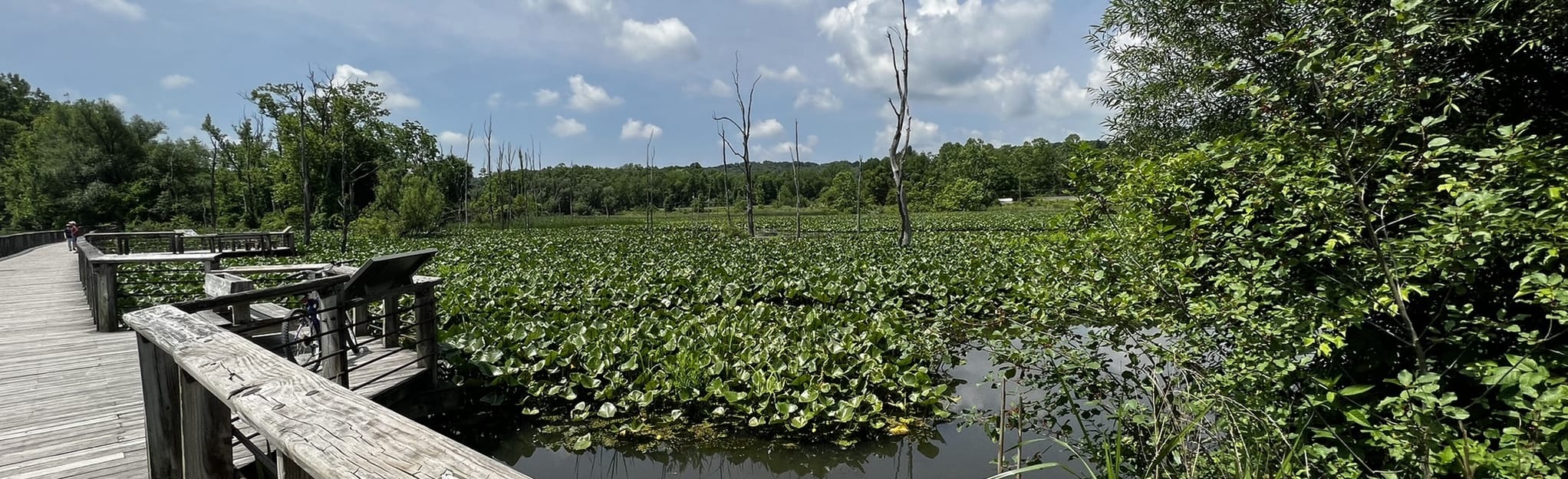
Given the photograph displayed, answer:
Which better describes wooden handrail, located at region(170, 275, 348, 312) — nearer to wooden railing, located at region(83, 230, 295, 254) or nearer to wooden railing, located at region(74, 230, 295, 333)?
wooden railing, located at region(74, 230, 295, 333)

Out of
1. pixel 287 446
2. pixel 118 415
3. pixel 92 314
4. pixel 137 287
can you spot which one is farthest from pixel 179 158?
pixel 287 446

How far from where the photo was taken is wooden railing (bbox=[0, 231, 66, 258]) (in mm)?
17469

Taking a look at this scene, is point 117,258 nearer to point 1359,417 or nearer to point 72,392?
point 72,392

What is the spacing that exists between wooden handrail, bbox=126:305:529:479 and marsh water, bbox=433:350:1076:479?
9.32 ft

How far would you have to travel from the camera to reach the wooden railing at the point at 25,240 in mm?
17469

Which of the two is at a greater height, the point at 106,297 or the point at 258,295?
the point at 258,295

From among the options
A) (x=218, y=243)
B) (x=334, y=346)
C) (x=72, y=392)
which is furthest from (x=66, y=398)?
(x=218, y=243)

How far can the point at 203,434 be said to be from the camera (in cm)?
216

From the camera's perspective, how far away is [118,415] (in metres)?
3.97

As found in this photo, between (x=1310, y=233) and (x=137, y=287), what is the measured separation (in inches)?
546

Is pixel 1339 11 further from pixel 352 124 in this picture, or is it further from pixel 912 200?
pixel 912 200

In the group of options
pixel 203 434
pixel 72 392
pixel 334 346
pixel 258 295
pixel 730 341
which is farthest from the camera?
pixel 730 341

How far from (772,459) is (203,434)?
351 cm

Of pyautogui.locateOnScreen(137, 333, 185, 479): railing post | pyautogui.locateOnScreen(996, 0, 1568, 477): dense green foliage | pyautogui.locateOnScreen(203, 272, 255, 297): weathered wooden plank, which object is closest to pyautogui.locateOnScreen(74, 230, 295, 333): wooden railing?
pyautogui.locateOnScreen(203, 272, 255, 297): weathered wooden plank
